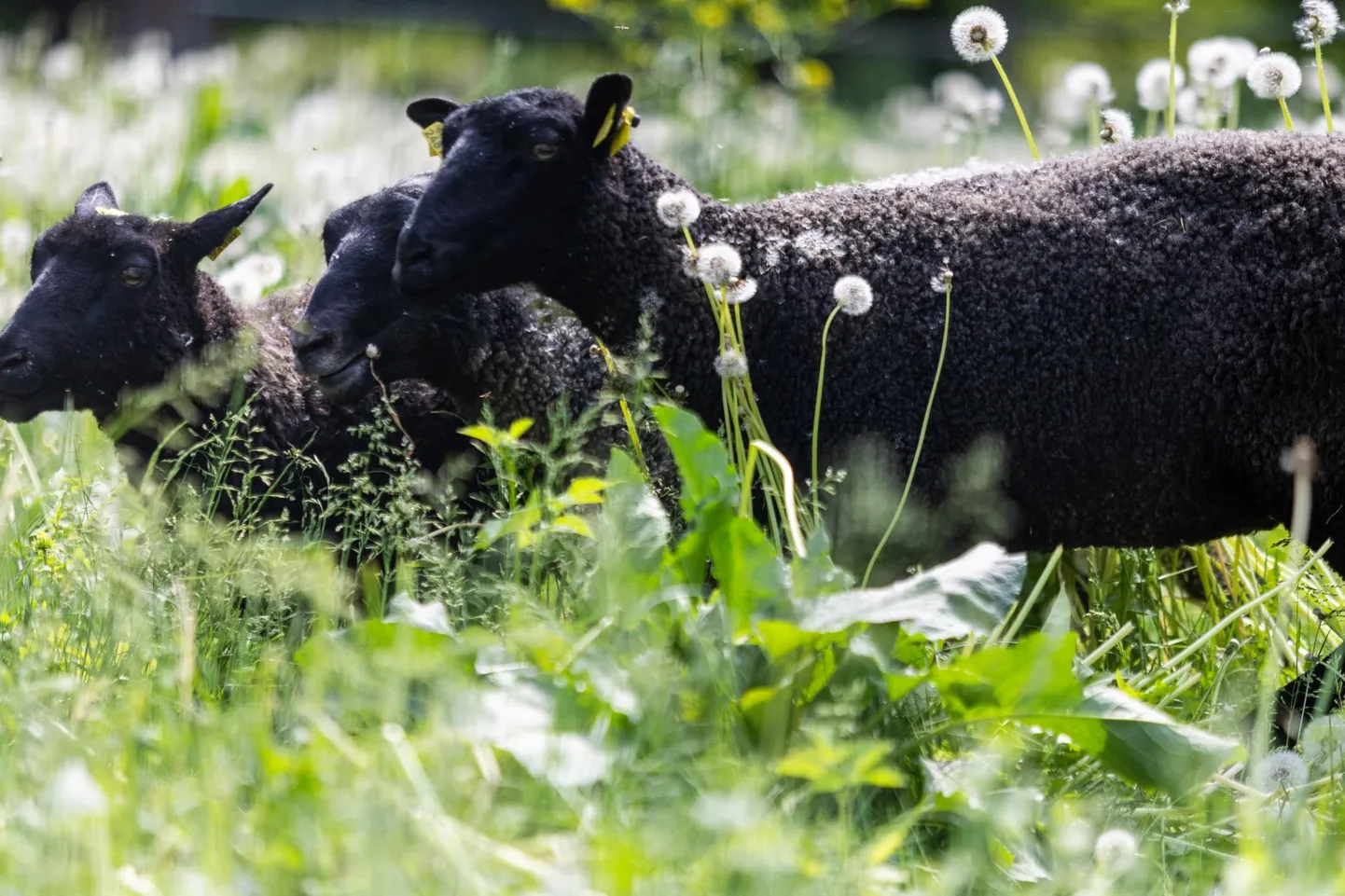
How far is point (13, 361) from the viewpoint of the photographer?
3822mm

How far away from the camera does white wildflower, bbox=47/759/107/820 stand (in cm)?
203

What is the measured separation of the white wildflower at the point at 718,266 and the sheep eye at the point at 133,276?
1.57 meters

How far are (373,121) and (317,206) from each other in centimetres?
236

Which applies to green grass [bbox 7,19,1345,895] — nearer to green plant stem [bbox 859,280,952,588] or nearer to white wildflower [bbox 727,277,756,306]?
green plant stem [bbox 859,280,952,588]

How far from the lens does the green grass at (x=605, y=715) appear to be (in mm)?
2137

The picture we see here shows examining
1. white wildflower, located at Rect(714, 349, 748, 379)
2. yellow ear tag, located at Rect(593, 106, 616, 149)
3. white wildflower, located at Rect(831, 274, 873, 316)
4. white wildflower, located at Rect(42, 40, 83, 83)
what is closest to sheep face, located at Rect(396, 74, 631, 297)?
yellow ear tag, located at Rect(593, 106, 616, 149)

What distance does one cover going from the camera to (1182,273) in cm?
345

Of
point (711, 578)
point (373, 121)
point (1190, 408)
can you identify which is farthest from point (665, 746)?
point (373, 121)

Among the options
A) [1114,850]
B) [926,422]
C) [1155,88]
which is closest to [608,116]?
[926,422]

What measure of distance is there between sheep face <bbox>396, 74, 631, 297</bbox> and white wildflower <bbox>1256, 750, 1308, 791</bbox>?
6.09 ft

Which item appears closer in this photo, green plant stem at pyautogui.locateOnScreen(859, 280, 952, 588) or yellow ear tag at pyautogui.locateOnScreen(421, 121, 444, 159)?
green plant stem at pyautogui.locateOnScreen(859, 280, 952, 588)

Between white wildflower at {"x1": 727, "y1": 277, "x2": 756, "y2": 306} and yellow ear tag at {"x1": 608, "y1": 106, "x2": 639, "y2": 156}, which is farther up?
yellow ear tag at {"x1": 608, "y1": 106, "x2": 639, "y2": 156}

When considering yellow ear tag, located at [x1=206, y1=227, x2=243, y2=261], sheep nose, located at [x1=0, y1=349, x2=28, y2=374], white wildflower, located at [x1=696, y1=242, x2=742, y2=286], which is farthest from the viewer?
yellow ear tag, located at [x1=206, y1=227, x2=243, y2=261]

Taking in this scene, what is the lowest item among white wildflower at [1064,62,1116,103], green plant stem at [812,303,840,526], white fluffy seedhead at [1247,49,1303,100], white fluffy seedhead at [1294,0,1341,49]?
green plant stem at [812,303,840,526]
